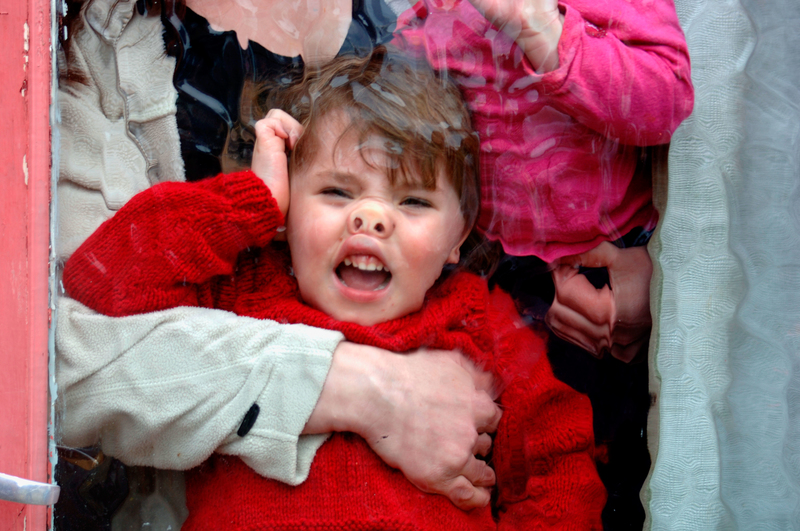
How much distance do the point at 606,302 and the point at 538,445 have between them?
0.59 feet

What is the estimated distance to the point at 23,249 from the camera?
56cm

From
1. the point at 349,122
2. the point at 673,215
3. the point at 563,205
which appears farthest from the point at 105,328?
the point at 673,215

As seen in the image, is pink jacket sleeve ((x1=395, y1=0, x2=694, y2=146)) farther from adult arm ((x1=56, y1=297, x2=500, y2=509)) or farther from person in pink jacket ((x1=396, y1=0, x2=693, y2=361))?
adult arm ((x1=56, y1=297, x2=500, y2=509))

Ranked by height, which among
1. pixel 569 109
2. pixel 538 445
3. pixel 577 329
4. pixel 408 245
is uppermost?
pixel 569 109

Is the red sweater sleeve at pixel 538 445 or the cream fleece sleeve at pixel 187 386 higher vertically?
the cream fleece sleeve at pixel 187 386

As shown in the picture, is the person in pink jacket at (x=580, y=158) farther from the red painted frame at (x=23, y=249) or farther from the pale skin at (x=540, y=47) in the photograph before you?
the red painted frame at (x=23, y=249)

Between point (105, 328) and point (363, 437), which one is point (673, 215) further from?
point (105, 328)

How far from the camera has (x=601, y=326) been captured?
0.73 metres

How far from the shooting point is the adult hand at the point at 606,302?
2.37ft

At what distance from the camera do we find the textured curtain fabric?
0.66 m

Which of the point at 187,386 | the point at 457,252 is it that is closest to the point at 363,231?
the point at 457,252

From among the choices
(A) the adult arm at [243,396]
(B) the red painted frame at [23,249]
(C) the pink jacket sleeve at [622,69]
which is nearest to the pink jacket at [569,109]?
(C) the pink jacket sleeve at [622,69]

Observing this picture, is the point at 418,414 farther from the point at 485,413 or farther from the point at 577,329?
the point at 577,329

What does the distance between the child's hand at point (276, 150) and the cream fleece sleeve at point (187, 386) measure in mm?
141
